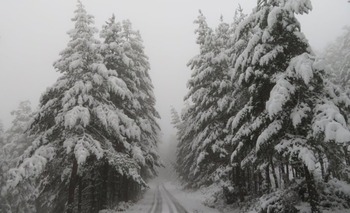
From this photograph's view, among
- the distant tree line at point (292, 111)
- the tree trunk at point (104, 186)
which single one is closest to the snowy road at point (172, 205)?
the tree trunk at point (104, 186)

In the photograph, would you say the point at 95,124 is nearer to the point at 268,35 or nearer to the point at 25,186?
the point at 268,35

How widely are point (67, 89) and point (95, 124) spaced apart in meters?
2.73

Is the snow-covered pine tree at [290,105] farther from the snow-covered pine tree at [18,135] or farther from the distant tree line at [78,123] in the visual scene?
the snow-covered pine tree at [18,135]

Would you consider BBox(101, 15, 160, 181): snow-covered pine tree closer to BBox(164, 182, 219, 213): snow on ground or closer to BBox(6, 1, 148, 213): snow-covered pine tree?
BBox(6, 1, 148, 213): snow-covered pine tree

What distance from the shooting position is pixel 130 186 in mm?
35688

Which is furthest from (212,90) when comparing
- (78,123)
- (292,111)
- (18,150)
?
(18,150)

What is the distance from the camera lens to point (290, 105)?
1255 cm

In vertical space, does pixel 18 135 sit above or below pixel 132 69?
below

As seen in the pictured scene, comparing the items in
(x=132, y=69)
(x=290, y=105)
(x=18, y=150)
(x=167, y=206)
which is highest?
(x=132, y=69)

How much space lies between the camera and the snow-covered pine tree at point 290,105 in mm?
10727

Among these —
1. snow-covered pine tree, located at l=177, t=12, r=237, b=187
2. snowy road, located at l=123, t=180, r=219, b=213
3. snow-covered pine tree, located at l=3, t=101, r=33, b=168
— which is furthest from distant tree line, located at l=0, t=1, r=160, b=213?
snow-covered pine tree, located at l=3, t=101, r=33, b=168

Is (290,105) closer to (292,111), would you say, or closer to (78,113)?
(292,111)

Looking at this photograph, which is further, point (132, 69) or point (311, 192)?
point (132, 69)

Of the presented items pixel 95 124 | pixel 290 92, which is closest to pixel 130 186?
pixel 95 124
